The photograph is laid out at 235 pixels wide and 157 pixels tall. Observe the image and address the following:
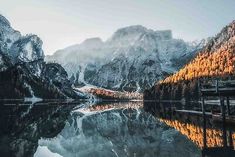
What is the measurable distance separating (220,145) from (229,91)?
44.5 feet

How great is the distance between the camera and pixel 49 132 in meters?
51.4

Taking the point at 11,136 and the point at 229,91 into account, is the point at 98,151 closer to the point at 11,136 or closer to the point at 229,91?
the point at 11,136

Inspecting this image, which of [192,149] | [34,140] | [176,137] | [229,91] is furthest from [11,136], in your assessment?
[229,91]

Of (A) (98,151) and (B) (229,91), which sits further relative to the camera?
(B) (229,91)

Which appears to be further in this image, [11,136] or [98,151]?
[11,136]

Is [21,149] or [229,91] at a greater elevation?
[229,91]

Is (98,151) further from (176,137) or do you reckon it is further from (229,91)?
(229,91)

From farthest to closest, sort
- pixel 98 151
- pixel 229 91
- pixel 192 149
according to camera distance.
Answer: pixel 229 91 → pixel 98 151 → pixel 192 149

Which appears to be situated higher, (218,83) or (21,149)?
(218,83)

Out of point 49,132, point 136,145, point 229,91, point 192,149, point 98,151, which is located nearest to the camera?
point 192,149

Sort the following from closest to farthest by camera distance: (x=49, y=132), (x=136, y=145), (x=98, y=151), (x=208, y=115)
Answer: (x=98, y=151), (x=136, y=145), (x=49, y=132), (x=208, y=115)

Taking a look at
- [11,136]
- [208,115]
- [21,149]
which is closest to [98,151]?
[21,149]

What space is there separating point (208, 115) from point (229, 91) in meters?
32.6

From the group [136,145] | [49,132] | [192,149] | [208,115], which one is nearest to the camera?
[192,149]
